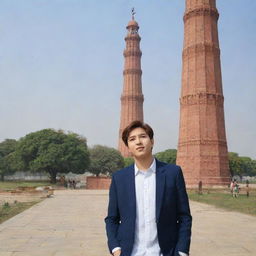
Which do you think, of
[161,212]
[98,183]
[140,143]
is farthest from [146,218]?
[98,183]

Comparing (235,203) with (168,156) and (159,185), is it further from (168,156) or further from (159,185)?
(168,156)

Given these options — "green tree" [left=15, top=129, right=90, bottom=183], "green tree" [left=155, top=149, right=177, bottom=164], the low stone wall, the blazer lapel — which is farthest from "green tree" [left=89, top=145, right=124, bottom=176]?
the blazer lapel

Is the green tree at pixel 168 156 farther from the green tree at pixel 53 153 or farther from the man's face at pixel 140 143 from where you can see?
the man's face at pixel 140 143

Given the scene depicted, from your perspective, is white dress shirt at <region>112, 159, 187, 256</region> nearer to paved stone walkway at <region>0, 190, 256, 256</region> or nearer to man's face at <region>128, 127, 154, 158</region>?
man's face at <region>128, 127, 154, 158</region>

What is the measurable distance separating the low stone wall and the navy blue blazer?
37306 mm

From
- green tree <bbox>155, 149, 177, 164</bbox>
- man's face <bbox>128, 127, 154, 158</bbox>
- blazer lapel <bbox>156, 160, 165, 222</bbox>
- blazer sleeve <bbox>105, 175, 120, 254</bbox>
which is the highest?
green tree <bbox>155, 149, 177, 164</bbox>

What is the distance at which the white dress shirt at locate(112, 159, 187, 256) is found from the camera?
2.33m

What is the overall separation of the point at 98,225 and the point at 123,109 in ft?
191

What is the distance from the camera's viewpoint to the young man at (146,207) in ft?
7.67

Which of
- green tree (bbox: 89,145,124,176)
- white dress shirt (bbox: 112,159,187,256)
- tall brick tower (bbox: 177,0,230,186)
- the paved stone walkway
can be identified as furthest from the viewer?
green tree (bbox: 89,145,124,176)

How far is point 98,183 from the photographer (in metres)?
40.1

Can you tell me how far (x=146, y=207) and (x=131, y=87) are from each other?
64.8m

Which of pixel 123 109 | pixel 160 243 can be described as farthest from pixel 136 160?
pixel 123 109

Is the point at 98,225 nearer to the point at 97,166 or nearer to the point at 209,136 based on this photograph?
the point at 209,136
